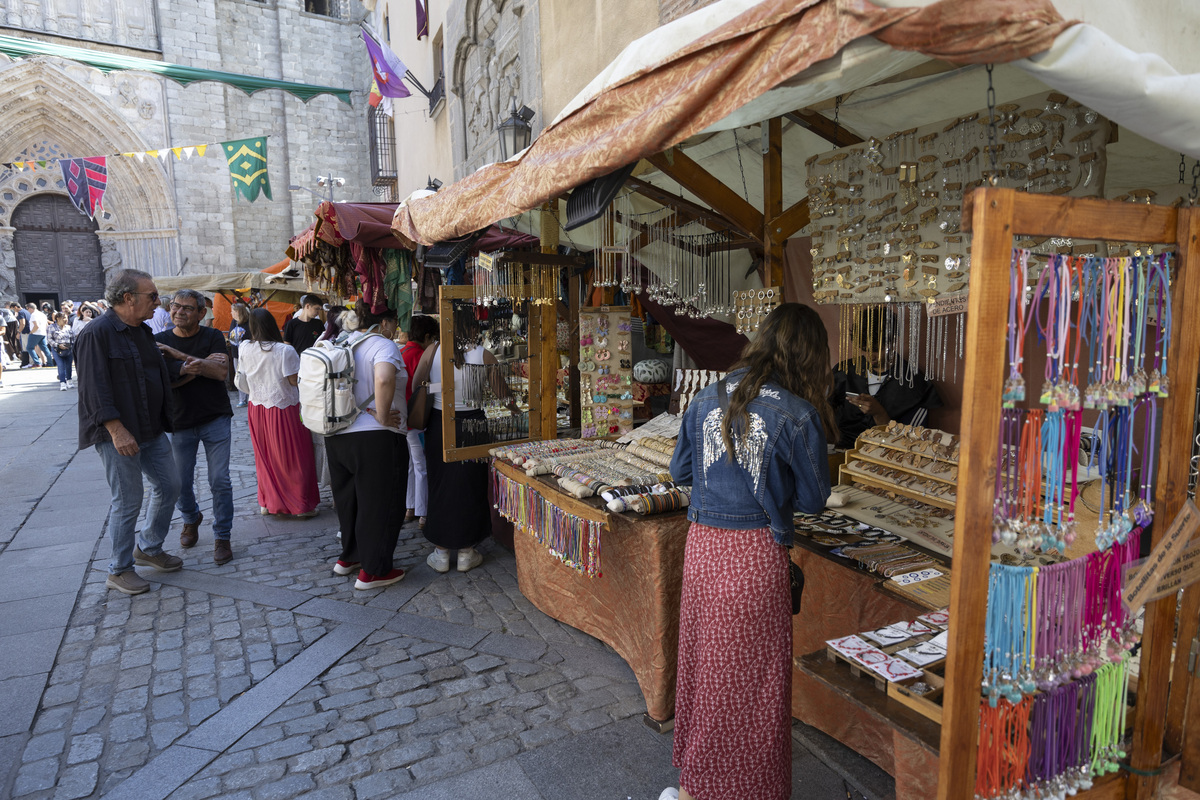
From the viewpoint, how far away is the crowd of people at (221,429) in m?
4.03

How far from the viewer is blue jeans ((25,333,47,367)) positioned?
18.8 meters

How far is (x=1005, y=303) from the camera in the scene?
1267mm

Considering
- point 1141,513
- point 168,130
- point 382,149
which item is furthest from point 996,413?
point 168,130

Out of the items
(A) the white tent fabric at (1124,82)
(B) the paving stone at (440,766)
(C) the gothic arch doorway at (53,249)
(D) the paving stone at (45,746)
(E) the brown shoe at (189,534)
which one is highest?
(C) the gothic arch doorway at (53,249)

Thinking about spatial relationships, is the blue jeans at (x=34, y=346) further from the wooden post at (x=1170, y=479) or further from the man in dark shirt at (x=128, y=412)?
the wooden post at (x=1170, y=479)

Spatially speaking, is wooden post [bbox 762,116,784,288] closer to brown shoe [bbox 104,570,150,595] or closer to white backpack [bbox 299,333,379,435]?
white backpack [bbox 299,333,379,435]

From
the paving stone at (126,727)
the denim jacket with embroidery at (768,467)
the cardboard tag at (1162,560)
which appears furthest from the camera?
Result: the paving stone at (126,727)

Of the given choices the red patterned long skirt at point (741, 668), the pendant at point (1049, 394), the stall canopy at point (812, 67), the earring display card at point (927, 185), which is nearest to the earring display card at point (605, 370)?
the earring display card at point (927, 185)


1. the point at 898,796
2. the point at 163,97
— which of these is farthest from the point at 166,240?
the point at 898,796

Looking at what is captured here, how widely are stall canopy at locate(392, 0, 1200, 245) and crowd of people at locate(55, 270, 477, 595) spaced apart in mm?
2556

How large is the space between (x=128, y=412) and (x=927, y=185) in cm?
454

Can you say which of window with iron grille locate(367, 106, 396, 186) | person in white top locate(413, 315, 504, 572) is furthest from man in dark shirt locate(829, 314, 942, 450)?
window with iron grille locate(367, 106, 396, 186)

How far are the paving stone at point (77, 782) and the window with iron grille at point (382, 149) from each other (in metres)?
15.6

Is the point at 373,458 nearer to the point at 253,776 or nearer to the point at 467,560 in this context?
the point at 467,560
